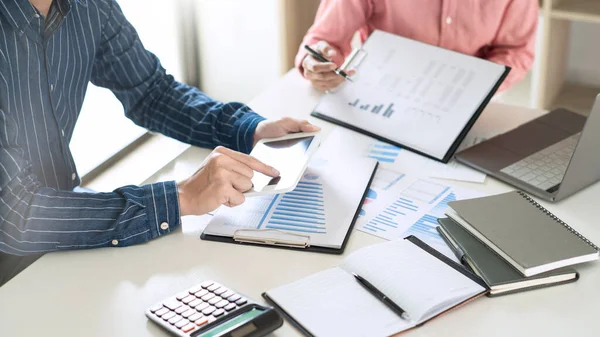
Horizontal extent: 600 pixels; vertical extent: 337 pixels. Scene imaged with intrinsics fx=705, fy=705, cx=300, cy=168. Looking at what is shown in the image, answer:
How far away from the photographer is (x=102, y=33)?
1.49 m

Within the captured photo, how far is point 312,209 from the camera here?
125cm

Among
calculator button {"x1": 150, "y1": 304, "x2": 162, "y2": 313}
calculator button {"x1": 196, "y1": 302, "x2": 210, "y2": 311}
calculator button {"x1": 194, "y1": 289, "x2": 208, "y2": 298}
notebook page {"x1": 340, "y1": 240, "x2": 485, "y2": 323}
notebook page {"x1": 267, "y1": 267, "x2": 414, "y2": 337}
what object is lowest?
calculator button {"x1": 150, "y1": 304, "x2": 162, "y2": 313}

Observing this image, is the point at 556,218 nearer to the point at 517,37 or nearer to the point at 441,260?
the point at 441,260

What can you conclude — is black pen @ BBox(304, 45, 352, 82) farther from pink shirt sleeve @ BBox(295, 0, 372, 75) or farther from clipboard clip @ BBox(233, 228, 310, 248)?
clipboard clip @ BBox(233, 228, 310, 248)

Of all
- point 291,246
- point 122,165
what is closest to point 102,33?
point 291,246

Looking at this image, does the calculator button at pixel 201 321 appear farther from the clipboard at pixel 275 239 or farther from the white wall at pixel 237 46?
the white wall at pixel 237 46

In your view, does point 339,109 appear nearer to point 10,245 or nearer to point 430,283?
point 430,283

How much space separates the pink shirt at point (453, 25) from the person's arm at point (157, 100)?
0.34m

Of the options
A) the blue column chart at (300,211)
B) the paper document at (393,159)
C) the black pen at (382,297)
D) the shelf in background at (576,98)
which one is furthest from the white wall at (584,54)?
the black pen at (382,297)

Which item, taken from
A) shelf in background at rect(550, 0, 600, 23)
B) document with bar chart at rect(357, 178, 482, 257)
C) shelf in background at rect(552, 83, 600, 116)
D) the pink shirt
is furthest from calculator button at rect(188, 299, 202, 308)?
shelf in background at rect(552, 83, 600, 116)

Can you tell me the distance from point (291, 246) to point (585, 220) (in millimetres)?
527

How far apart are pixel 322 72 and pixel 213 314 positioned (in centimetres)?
84

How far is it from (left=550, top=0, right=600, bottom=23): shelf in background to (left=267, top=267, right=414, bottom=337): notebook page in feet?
5.87

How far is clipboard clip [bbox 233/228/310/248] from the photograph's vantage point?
3.81 ft
